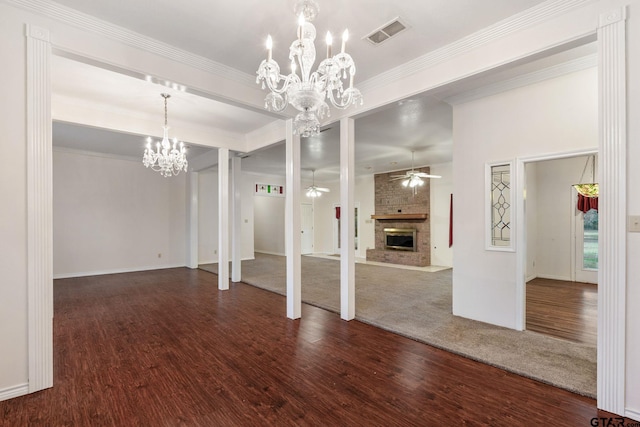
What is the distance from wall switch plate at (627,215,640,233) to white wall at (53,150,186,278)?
353 inches

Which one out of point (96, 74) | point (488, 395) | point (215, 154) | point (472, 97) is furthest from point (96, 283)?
point (472, 97)

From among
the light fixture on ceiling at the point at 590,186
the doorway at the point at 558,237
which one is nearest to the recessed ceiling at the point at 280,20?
the doorway at the point at 558,237

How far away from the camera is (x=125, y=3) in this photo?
2.30 meters

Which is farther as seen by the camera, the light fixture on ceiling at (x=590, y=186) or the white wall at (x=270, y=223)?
the white wall at (x=270, y=223)

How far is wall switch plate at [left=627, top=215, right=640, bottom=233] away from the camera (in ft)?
6.47

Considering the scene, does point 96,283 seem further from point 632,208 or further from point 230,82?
point 632,208

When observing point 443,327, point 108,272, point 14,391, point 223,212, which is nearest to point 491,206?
point 443,327

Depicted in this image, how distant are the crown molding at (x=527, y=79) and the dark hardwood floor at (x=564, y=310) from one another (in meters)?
2.94

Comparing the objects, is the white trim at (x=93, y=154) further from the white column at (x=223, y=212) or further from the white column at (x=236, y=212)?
the white column at (x=223, y=212)

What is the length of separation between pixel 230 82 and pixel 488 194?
11.4ft

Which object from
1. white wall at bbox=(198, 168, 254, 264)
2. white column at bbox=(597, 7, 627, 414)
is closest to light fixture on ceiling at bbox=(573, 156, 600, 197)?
white column at bbox=(597, 7, 627, 414)

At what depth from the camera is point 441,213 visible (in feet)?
27.7

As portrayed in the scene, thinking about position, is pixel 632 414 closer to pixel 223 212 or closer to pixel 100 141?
pixel 223 212

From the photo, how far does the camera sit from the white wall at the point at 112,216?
22.2ft
